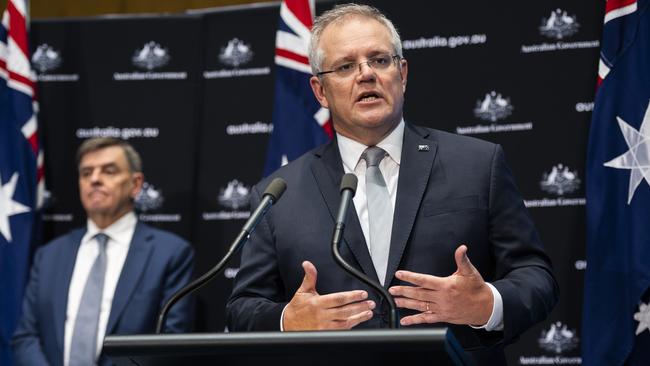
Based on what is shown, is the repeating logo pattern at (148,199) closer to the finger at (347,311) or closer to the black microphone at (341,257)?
the black microphone at (341,257)

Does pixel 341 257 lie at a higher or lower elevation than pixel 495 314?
higher

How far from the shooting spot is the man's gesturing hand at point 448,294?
2.20 m

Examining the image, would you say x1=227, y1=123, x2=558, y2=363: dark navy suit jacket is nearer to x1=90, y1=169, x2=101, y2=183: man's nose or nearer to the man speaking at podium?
the man speaking at podium

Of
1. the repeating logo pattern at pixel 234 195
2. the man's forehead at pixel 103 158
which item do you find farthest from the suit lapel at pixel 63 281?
the repeating logo pattern at pixel 234 195

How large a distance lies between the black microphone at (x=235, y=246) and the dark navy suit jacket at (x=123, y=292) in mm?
2739

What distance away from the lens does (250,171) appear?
5.56 m

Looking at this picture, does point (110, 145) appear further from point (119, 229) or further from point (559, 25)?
point (559, 25)

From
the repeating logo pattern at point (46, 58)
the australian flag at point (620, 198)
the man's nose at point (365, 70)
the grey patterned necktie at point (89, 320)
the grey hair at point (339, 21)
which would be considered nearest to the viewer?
the man's nose at point (365, 70)

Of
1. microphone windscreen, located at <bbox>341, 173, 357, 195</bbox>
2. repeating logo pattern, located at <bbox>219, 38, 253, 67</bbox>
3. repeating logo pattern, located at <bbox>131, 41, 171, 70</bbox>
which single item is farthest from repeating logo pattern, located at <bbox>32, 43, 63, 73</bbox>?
microphone windscreen, located at <bbox>341, 173, 357, 195</bbox>

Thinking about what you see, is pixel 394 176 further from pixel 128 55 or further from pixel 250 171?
pixel 128 55

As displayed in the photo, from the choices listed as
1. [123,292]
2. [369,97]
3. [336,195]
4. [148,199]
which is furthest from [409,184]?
[148,199]

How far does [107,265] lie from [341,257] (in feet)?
11.0

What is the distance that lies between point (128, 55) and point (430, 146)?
11.2 ft

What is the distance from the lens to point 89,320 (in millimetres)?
5027
